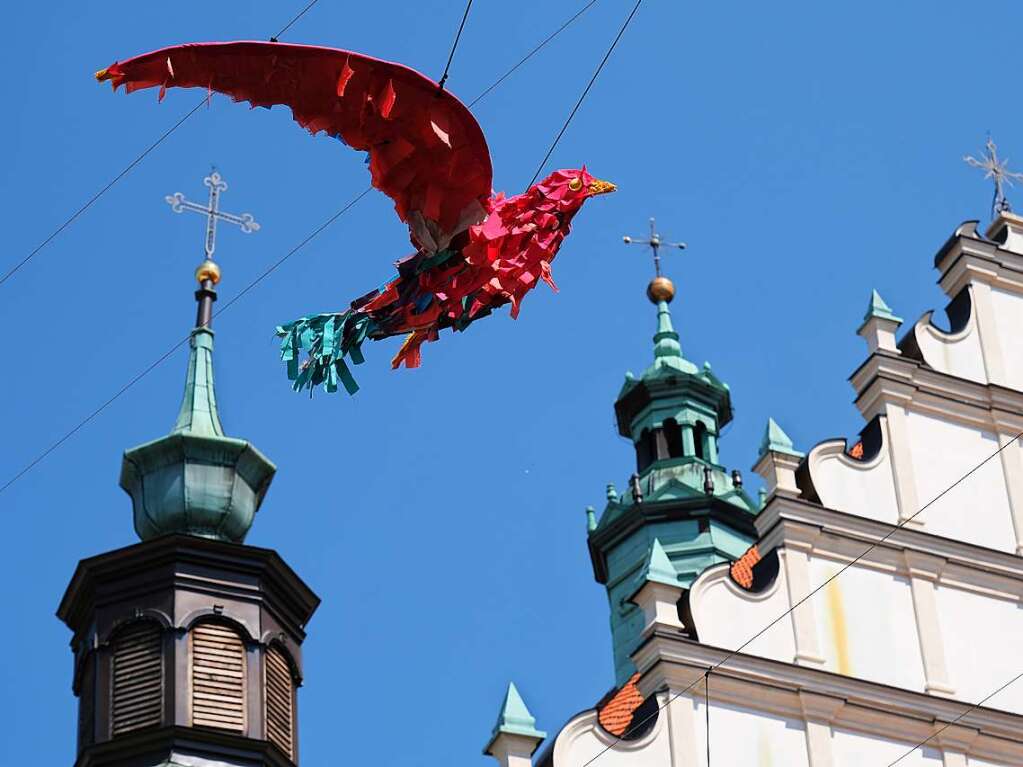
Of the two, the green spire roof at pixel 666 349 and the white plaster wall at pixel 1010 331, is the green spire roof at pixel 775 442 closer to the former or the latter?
the white plaster wall at pixel 1010 331

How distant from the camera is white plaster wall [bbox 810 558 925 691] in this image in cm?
1917

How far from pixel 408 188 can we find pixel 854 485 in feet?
33.0

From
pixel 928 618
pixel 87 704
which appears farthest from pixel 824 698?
pixel 87 704

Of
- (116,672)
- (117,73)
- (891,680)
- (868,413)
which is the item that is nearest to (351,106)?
(117,73)

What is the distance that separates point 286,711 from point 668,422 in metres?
10.9

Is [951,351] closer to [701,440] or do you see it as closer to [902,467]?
[902,467]

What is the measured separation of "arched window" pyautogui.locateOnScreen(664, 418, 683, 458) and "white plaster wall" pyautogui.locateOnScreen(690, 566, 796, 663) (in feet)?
45.8

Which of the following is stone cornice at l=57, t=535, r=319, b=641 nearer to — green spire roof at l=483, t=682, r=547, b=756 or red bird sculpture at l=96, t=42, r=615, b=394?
green spire roof at l=483, t=682, r=547, b=756

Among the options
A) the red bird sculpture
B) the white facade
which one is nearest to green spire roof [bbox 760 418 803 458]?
the white facade

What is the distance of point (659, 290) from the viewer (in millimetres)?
35625

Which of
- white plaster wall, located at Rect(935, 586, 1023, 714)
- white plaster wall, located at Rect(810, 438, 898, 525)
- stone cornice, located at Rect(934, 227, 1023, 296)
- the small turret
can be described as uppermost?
stone cornice, located at Rect(934, 227, 1023, 296)

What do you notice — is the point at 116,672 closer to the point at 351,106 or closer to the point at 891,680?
the point at 891,680

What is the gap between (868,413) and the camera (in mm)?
21125

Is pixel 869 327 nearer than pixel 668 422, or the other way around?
pixel 869 327
